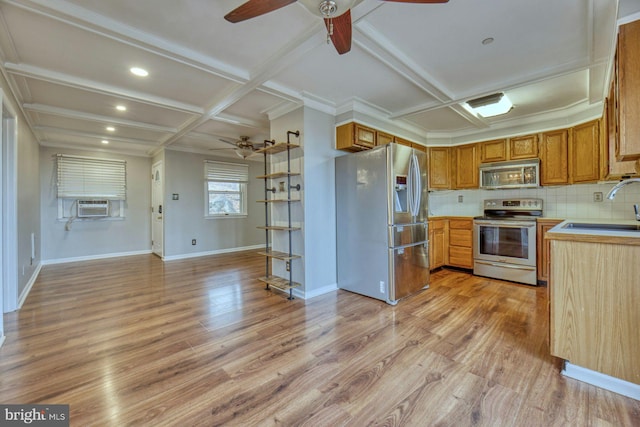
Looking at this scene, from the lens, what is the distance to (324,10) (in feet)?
4.42

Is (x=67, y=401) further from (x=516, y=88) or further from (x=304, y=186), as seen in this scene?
(x=516, y=88)

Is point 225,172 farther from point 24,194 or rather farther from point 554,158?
point 554,158

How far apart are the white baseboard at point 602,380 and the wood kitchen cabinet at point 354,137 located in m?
2.87

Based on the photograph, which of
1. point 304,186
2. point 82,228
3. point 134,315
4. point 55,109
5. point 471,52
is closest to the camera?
point 471,52

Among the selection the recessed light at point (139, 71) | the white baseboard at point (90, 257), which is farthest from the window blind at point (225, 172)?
the recessed light at point (139, 71)

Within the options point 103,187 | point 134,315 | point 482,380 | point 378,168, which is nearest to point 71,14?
point 134,315

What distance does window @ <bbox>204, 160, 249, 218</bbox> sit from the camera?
641cm

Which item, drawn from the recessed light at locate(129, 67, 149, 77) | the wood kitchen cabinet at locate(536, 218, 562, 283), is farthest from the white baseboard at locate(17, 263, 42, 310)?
the wood kitchen cabinet at locate(536, 218, 562, 283)

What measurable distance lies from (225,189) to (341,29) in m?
5.73

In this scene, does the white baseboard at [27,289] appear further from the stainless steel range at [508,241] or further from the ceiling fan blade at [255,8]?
the stainless steel range at [508,241]

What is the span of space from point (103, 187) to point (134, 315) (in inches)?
173

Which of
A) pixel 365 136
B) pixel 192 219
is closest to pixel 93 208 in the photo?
pixel 192 219

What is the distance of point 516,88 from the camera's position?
3100mm

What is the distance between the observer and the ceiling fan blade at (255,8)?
1.37 metres
